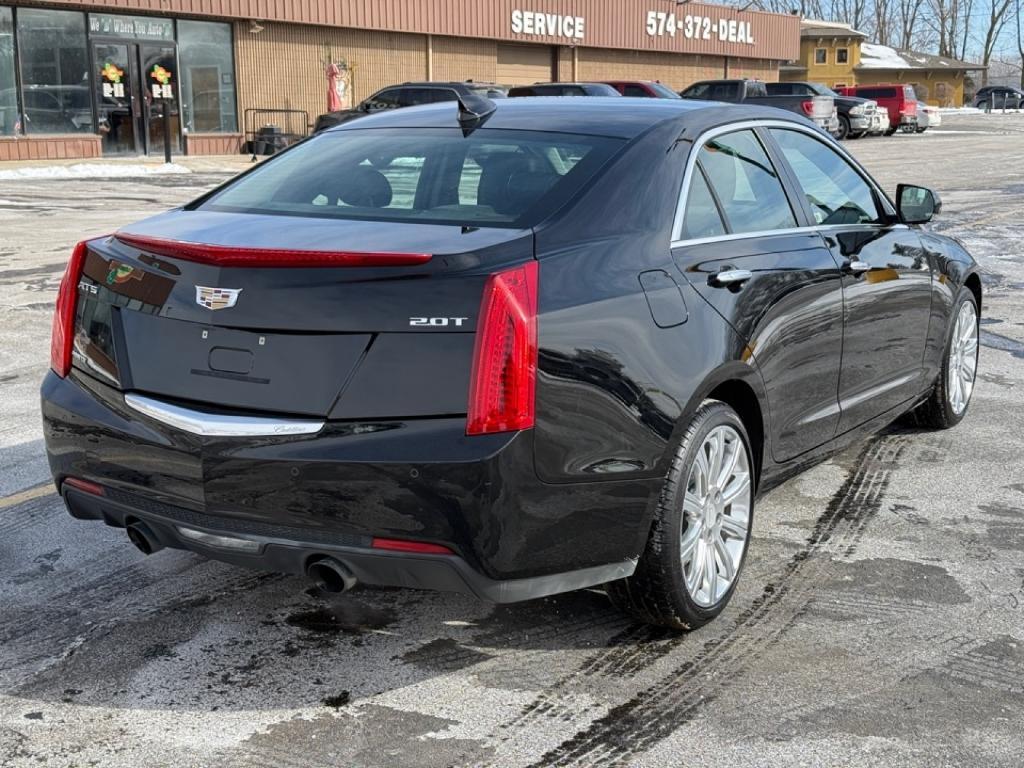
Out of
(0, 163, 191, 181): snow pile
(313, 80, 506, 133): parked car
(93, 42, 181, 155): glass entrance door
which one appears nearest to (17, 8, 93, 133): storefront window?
(93, 42, 181, 155): glass entrance door

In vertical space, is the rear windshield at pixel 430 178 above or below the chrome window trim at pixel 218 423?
above

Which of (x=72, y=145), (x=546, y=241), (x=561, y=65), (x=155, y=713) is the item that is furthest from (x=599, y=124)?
(x=561, y=65)

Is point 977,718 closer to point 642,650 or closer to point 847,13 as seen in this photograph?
point 642,650

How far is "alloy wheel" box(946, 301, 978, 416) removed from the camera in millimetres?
6203

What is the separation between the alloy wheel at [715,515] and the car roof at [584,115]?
1.07m

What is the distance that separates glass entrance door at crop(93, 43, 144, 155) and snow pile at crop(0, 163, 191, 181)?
2.36 meters

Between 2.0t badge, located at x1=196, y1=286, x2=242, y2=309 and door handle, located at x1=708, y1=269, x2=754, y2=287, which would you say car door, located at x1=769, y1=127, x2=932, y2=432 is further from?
2.0t badge, located at x1=196, y1=286, x2=242, y2=309

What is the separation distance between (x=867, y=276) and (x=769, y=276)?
87cm

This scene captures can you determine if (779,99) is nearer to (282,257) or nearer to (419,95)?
(419,95)

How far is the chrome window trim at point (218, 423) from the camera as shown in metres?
3.34

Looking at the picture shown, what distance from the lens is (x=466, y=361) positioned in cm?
324

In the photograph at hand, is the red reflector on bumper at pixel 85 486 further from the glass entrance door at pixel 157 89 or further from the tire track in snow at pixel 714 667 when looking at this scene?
the glass entrance door at pixel 157 89

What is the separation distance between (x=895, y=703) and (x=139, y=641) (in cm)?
220

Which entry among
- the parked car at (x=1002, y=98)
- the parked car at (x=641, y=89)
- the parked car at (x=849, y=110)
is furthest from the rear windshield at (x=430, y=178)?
the parked car at (x=1002, y=98)
